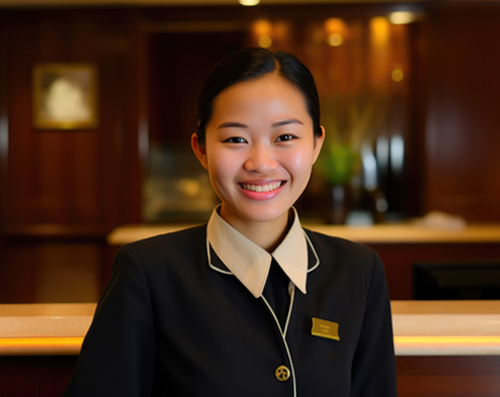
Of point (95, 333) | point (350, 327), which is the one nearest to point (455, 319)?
point (350, 327)

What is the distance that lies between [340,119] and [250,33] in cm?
98

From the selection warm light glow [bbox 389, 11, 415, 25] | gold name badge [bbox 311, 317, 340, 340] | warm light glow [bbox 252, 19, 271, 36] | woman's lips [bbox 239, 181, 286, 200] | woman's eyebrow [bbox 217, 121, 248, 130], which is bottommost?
gold name badge [bbox 311, 317, 340, 340]

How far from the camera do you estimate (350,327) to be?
36.1 inches

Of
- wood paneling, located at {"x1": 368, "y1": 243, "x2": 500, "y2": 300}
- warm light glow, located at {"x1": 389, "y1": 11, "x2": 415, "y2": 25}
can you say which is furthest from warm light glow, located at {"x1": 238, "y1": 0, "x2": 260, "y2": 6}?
wood paneling, located at {"x1": 368, "y1": 243, "x2": 500, "y2": 300}

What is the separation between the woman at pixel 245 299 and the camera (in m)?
0.84

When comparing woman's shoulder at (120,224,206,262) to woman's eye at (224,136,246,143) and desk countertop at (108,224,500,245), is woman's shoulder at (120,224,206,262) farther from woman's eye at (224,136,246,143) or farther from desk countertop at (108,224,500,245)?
desk countertop at (108,224,500,245)

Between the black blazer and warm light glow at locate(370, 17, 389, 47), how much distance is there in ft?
10.5

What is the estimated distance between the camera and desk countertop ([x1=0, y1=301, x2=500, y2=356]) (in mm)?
1119

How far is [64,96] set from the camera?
3822 mm

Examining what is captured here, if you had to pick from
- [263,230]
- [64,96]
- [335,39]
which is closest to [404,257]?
[335,39]

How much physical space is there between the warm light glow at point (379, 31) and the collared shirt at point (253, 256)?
126 inches

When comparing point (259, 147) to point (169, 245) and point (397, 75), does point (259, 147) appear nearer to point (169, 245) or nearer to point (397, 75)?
point (169, 245)

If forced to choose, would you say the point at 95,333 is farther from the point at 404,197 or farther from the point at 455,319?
the point at 404,197

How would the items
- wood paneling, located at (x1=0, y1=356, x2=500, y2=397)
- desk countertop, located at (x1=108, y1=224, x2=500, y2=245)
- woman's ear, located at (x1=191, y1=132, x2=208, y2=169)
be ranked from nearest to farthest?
woman's ear, located at (x1=191, y1=132, x2=208, y2=169) → wood paneling, located at (x1=0, y1=356, x2=500, y2=397) → desk countertop, located at (x1=108, y1=224, x2=500, y2=245)
